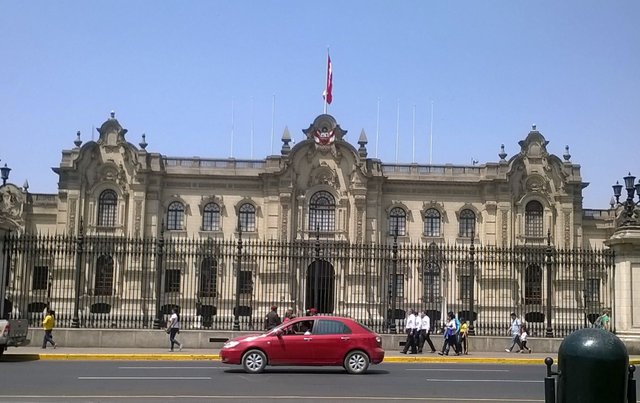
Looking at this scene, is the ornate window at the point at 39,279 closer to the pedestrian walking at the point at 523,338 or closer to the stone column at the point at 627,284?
the pedestrian walking at the point at 523,338

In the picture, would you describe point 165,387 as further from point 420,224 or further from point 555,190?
point 555,190

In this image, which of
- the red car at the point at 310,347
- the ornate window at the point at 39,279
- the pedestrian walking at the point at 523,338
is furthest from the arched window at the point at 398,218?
the red car at the point at 310,347

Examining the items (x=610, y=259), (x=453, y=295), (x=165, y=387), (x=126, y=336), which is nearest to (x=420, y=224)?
(x=453, y=295)

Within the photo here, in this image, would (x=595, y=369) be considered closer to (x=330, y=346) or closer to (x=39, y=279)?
(x=330, y=346)

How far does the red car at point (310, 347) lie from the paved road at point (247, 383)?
311mm

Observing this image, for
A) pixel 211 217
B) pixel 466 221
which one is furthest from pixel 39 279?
pixel 466 221

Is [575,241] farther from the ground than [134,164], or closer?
closer

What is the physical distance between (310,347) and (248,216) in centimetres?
3244

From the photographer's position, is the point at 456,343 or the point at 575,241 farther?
the point at 575,241

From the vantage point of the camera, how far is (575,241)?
161ft

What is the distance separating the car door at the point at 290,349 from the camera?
57.7 feet

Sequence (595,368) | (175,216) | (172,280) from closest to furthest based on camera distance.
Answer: (595,368), (172,280), (175,216)

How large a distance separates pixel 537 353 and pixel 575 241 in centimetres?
2586

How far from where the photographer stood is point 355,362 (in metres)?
17.8
